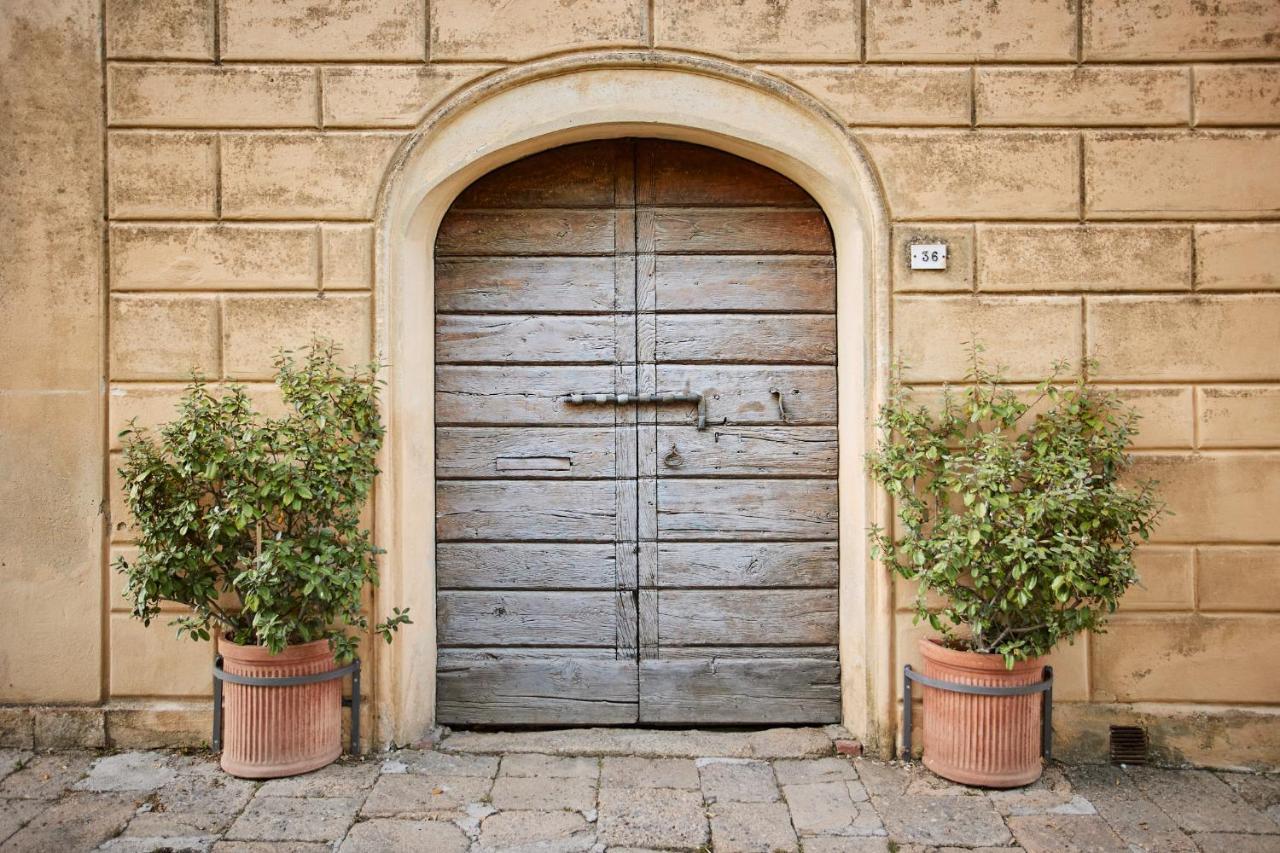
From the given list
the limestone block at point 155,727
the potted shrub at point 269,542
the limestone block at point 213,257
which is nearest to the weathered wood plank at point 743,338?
the potted shrub at point 269,542

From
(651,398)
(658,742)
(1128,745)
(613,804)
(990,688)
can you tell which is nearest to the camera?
(613,804)

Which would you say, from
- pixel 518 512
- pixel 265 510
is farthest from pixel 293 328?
pixel 518 512

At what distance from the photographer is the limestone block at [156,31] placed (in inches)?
140

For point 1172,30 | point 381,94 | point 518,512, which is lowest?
point 518,512

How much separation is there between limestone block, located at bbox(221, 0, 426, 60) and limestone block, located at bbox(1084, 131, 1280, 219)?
2.79m

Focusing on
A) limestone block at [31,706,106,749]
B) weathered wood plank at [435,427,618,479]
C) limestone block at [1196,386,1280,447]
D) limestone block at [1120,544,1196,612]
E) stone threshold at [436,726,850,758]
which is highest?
limestone block at [1196,386,1280,447]

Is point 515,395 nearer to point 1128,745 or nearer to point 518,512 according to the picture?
point 518,512

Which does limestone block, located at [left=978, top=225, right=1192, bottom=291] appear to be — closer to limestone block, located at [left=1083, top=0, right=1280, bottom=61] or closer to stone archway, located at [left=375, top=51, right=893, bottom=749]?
stone archway, located at [left=375, top=51, right=893, bottom=749]

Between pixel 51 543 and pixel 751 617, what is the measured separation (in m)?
2.91

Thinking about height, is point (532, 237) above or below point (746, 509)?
above

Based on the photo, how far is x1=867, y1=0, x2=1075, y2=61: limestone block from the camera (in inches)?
140

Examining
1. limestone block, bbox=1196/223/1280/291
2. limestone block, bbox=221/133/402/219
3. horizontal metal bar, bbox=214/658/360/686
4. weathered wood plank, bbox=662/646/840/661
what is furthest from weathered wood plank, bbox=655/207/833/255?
horizontal metal bar, bbox=214/658/360/686

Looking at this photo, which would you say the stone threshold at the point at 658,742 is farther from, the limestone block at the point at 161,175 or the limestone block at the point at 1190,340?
the limestone block at the point at 161,175

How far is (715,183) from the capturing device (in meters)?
3.87
